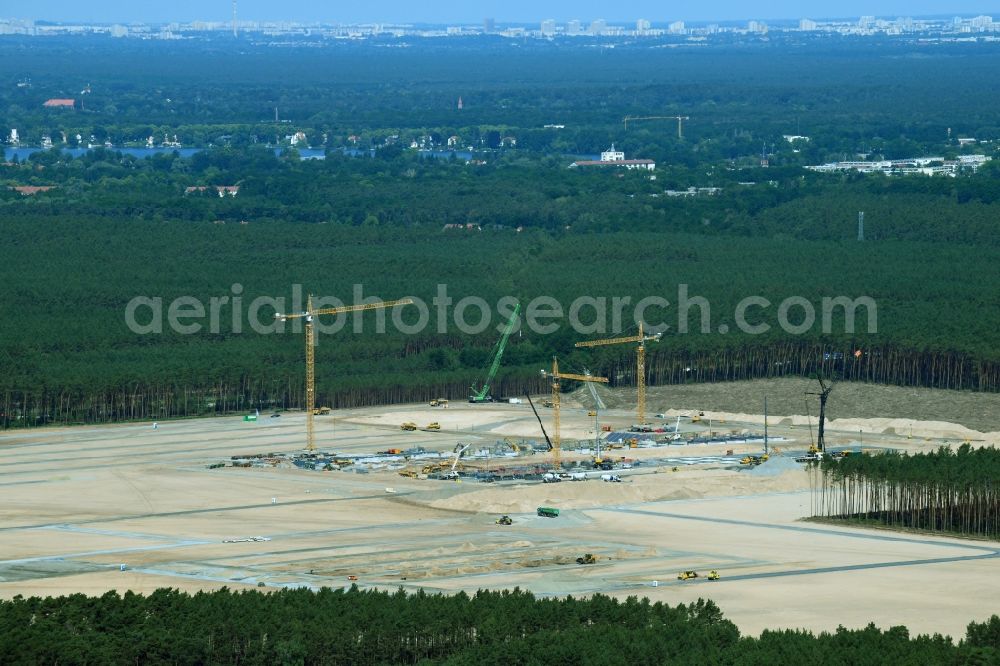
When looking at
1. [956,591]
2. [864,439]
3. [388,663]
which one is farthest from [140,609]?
[864,439]

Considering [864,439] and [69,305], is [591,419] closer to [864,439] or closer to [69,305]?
[864,439]

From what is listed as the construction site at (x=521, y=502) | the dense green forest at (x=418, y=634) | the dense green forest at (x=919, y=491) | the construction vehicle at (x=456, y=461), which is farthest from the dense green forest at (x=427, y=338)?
the dense green forest at (x=418, y=634)

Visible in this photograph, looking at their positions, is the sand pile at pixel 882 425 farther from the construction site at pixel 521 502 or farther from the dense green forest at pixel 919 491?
the dense green forest at pixel 919 491

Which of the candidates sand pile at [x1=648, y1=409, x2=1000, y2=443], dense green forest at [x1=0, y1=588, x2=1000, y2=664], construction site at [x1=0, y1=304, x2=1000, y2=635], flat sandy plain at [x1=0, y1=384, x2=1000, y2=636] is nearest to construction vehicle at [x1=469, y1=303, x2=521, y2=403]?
construction site at [x1=0, y1=304, x2=1000, y2=635]

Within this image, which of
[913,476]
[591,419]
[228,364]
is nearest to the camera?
[913,476]

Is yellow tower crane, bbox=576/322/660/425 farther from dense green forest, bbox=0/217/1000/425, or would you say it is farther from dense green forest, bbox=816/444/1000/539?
dense green forest, bbox=816/444/1000/539

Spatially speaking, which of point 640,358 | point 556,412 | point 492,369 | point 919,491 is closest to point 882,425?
point 640,358

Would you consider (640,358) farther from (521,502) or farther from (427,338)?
(521,502)
